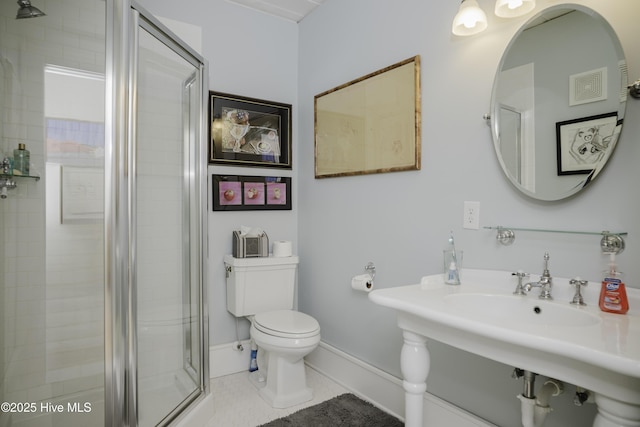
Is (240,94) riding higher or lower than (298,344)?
higher

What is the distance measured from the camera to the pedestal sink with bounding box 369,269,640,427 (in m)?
0.87

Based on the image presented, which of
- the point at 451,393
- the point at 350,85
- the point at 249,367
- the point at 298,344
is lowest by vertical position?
the point at 249,367

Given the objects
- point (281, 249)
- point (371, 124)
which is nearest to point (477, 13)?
point (371, 124)

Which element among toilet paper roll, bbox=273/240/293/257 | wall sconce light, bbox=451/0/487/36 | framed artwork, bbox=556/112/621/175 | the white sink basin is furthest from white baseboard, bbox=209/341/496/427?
wall sconce light, bbox=451/0/487/36

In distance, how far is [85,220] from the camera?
162 cm

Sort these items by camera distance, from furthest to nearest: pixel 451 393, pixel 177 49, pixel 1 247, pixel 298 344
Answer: pixel 298 344 → pixel 177 49 → pixel 451 393 → pixel 1 247

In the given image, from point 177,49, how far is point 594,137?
6.17 feet

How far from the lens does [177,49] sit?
1921 millimetres

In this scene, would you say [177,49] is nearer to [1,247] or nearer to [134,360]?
[1,247]

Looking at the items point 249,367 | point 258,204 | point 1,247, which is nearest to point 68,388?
point 1,247

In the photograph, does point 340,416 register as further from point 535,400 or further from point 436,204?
point 436,204

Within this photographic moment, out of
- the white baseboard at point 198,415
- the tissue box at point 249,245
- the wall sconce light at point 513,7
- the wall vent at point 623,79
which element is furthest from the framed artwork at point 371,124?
the white baseboard at point 198,415

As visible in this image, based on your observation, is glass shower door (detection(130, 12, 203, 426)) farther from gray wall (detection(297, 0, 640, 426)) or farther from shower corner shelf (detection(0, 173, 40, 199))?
gray wall (detection(297, 0, 640, 426))

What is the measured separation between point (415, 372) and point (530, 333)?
1.71 ft
